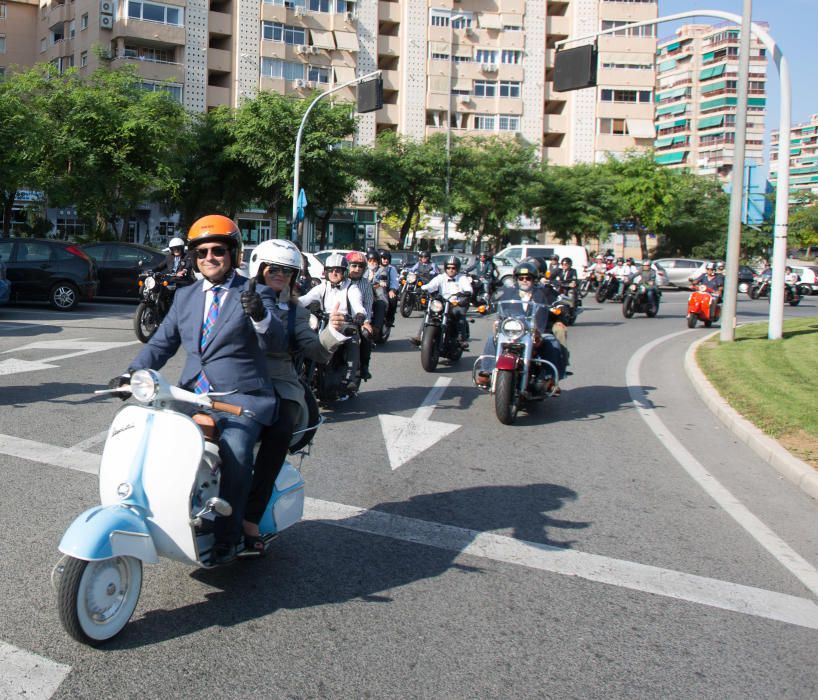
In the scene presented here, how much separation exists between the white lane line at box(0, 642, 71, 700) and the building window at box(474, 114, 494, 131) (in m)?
65.1

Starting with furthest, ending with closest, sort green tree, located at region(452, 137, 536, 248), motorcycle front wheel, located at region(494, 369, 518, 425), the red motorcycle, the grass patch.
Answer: green tree, located at region(452, 137, 536, 248)
the red motorcycle
motorcycle front wheel, located at region(494, 369, 518, 425)
the grass patch

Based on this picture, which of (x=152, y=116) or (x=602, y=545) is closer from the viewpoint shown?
(x=602, y=545)

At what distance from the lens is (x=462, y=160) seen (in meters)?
48.8

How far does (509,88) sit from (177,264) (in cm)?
5536

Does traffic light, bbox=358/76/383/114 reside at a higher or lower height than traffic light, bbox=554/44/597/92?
higher

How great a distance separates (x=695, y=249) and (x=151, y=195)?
40010 mm

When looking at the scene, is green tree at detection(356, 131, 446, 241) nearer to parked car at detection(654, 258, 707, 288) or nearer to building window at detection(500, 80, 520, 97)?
parked car at detection(654, 258, 707, 288)

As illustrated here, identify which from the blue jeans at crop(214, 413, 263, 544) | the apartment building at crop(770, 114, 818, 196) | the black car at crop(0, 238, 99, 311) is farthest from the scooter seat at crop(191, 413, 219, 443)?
the apartment building at crop(770, 114, 818, 196)

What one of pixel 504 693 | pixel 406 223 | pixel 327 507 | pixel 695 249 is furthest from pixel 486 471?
pixel 695 249

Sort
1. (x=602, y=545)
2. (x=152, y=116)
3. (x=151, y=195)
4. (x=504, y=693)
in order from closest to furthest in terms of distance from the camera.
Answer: (x=504, y=693)
(x=602, y=545)
(x=152, y=116)
(x=151, y=195)

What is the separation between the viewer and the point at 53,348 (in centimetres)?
1302

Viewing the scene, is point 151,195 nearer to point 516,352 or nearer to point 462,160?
point 462,160

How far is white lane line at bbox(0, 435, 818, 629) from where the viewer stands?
434 cm

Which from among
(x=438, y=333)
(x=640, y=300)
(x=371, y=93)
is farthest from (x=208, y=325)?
(x=640, y=300)
